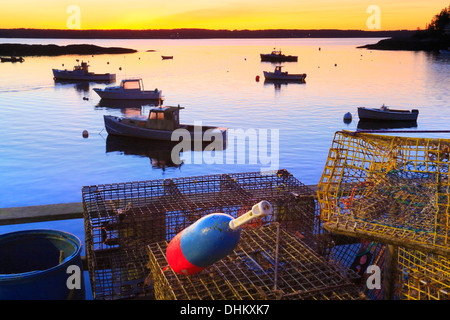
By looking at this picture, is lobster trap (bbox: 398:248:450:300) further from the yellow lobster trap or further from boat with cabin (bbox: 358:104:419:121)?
boat with cabin (bbox: 358:104:419:121)

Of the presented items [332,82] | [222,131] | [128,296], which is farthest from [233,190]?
[332,82]

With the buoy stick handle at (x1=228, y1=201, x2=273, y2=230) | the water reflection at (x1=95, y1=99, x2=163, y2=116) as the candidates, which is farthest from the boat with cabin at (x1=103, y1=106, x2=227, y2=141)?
the buoy stick handle at (x1=228, y1=201, x2=273, y2=230)

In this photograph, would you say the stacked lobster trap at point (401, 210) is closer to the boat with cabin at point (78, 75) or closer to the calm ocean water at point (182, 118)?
the calm ocean water at point (182, 118)

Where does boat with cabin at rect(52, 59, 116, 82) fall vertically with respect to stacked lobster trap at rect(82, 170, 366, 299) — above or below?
above

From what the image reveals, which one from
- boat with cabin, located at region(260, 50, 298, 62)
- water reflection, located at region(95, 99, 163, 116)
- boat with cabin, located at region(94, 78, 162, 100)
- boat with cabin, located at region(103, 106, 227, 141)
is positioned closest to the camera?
boat with cabin, located at region(103, 106, 227, 141)

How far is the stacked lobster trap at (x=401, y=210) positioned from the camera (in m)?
4.45

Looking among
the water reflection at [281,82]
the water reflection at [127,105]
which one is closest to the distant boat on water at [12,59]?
the water reflection at [281,82]

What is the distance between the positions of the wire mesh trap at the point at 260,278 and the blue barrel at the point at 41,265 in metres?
0.88

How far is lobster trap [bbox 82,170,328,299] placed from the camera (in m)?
6.00

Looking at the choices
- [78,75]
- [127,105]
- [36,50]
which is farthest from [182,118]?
[36,50]

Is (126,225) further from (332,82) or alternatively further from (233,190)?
(332,82)

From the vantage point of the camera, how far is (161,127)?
102 ft

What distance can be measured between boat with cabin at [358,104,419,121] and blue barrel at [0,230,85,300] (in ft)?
125

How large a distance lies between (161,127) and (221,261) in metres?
27.0
